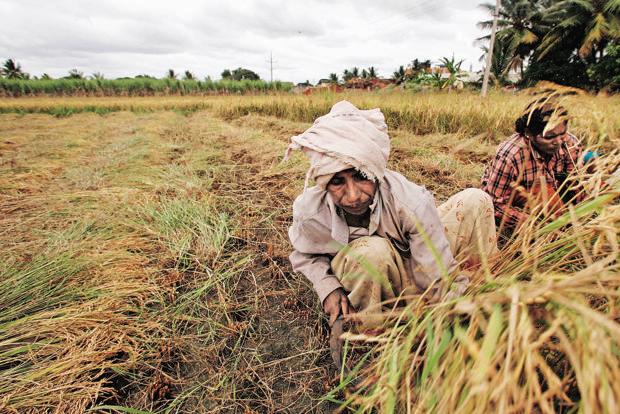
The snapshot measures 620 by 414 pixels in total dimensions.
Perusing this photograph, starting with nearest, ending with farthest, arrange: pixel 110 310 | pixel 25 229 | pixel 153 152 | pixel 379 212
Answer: pixel 379 212, pixel 110 310, pixel 25 229, pixel 153 152

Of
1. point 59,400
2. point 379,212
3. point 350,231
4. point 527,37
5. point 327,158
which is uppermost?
point 527,37

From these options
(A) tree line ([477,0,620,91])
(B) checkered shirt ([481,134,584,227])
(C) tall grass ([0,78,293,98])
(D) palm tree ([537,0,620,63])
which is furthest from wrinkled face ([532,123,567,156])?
(C) tall grass ([0,78,293,98])

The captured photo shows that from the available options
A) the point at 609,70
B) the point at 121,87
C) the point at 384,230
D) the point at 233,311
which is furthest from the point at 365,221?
the point at 121,87

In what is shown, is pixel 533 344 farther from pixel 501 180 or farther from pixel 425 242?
pixel 501 180

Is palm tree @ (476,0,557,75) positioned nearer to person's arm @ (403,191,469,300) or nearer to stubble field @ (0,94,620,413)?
stubble field @ (0,94,620,413)

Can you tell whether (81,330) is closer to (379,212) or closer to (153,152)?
(379,212)

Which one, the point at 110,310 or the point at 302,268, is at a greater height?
the point at 302,268

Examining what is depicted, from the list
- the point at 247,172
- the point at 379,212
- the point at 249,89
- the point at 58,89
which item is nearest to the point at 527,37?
the point at 249,89

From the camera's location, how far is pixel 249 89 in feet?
86.9

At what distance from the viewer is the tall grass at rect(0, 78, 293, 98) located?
23.4 metres

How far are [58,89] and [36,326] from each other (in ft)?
99.1

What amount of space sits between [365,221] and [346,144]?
446 mm

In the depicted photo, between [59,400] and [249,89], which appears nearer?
[59,400]

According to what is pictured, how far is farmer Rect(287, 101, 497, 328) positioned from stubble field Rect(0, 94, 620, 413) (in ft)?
0.90
